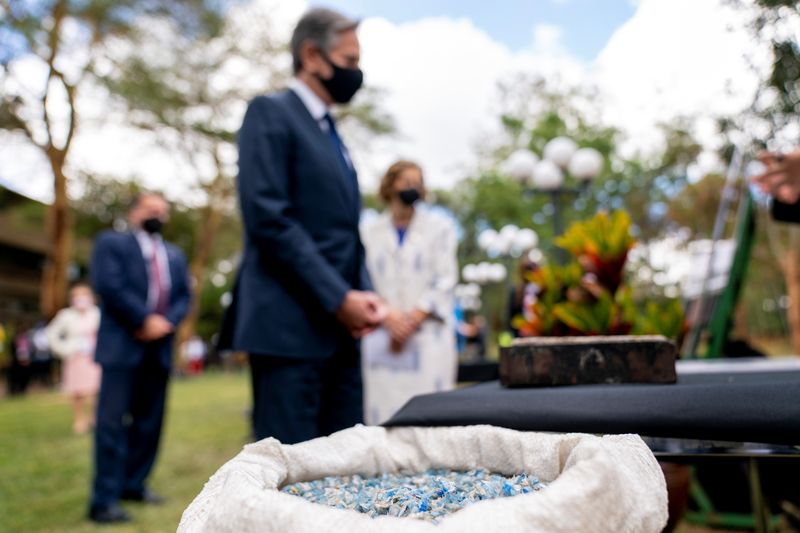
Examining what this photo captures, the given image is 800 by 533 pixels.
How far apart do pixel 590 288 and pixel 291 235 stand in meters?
0.84

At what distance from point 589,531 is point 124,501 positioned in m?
4.23

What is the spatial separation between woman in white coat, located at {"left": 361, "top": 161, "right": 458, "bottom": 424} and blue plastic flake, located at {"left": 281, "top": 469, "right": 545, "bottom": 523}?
6.26 feet

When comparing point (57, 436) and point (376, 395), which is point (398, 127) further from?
point (376, 395)

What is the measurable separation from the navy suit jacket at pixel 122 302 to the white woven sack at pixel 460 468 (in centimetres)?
320

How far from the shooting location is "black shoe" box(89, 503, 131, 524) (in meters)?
3.65

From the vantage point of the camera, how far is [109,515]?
366cm

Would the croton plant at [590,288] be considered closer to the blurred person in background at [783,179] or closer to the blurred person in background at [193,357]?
the blurred person in background at [783,179]

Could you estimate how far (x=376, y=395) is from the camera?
3.24 m

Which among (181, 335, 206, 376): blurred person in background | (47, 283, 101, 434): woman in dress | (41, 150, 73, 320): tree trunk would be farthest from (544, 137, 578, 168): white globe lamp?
(181, 335, 206, 376): blurred person in background

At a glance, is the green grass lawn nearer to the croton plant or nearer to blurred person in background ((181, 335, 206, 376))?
the croton plant

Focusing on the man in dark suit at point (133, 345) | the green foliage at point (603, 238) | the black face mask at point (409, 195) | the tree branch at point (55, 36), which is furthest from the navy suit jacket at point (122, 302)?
the tree branch at point (55, 36)

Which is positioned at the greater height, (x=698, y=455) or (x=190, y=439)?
(x=698, y=455)

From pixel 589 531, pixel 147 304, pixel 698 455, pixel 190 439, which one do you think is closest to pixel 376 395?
pixel 147 304

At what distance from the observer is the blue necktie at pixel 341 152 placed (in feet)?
7.53
